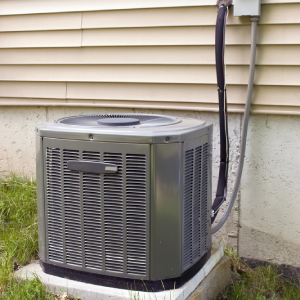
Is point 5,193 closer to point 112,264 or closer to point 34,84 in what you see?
point 34,84

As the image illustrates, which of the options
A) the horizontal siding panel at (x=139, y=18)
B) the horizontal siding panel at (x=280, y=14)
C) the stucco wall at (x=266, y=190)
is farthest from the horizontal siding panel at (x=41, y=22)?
the horizontal siding panel at (x=280, y=14)

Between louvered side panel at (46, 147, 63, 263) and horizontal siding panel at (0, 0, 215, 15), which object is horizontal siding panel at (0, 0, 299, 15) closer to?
horizontal siding panel at (0, 0, 215, 15)

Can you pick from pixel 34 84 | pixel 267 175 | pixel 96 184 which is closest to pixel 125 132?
pixel 96 184

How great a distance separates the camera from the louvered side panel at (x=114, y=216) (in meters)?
1.88

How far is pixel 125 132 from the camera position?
6.07 ft

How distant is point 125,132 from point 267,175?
1.42 m

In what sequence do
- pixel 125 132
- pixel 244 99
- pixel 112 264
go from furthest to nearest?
1. pixel 244 99
2. pixel 112 264
3. pixel 125 132

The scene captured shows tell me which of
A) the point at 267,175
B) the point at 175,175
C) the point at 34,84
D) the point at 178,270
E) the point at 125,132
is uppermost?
the point at 34,84

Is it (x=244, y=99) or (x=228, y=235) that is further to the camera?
(x=228, y=235)

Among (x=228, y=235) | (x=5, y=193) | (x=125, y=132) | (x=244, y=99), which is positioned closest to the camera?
(x=125, y=132)

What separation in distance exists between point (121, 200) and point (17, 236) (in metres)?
1.11

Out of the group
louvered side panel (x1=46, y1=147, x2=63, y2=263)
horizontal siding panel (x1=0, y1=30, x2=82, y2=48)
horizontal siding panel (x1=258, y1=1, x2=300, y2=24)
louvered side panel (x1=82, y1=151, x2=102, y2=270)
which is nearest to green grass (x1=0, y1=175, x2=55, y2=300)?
louvered side panel (x1=46, y1=147, x2=63, y2=263)

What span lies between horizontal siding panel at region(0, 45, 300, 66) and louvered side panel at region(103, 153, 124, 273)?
135 cm

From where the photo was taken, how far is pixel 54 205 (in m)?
2.07
